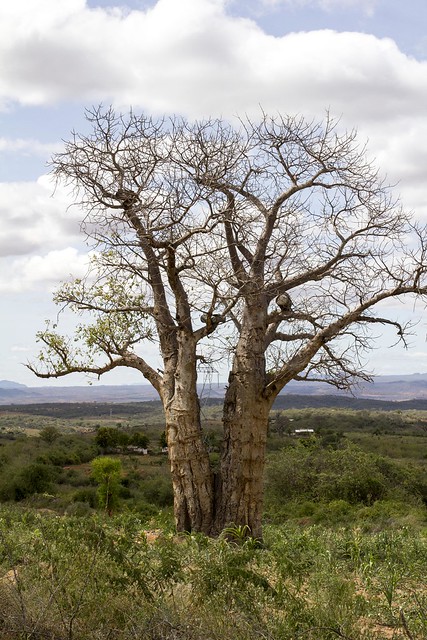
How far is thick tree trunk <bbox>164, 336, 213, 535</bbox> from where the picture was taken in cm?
968

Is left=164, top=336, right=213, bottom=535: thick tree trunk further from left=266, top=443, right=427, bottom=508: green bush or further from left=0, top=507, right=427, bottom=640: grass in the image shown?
left=266, top=443, right=427, bottom=508: green bush

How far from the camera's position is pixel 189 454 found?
9.69 meters

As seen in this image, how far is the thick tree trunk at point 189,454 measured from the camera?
968cm

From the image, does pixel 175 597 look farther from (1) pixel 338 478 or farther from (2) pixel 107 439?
(2) pixel 107 439

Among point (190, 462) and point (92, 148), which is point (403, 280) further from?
point (92, 148)

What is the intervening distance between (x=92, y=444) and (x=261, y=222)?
30.4 meters

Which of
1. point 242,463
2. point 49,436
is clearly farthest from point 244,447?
point 49,436

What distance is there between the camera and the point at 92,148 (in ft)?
33.7

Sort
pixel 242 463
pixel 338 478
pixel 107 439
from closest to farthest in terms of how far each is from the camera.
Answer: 1. pixel 242 463
2. pixel 338 478
3. pixel 107 439

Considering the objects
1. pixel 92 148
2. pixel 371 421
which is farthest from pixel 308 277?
pixel 371 421

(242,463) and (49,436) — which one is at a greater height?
(242,463)

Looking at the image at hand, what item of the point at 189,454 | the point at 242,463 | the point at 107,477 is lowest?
the point at 107,477

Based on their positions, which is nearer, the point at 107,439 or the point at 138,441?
the point at 107,439

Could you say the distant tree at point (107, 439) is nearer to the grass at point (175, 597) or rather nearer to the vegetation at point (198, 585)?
the vegetation at point (198, 585)
